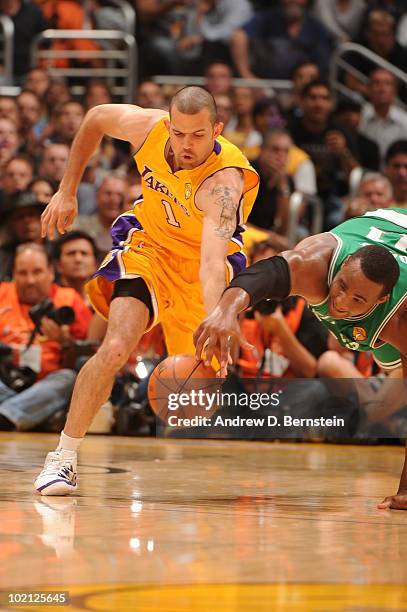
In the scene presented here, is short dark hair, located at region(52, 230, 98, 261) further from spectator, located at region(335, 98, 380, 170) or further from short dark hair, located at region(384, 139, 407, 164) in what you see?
spectator, located at region(335, 98, 380, 170)

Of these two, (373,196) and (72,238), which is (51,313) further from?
(373,196)

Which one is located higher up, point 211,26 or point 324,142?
point 211,26

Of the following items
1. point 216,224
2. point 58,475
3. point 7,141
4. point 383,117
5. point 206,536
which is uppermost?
point 383,117

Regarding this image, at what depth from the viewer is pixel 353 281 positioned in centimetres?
462

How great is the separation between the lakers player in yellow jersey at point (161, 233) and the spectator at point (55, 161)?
4.58m

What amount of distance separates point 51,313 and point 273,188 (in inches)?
110

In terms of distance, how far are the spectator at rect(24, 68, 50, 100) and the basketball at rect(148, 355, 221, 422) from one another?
6.04 meters

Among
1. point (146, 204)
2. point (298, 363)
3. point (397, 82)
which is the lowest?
point (298, 363)

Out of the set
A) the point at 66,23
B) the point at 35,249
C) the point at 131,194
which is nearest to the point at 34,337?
the point at 35,249

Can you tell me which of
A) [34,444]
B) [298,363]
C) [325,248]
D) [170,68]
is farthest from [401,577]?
[170,68]

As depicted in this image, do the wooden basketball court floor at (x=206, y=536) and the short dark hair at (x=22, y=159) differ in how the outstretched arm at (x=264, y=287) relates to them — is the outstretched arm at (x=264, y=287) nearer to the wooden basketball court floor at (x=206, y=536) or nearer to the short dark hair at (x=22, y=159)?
the wooden basketball court floor at (x=206, y=536)

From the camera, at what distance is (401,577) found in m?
3.32

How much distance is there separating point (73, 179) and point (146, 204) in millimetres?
380

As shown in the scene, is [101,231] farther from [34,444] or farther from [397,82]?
[397,82]
